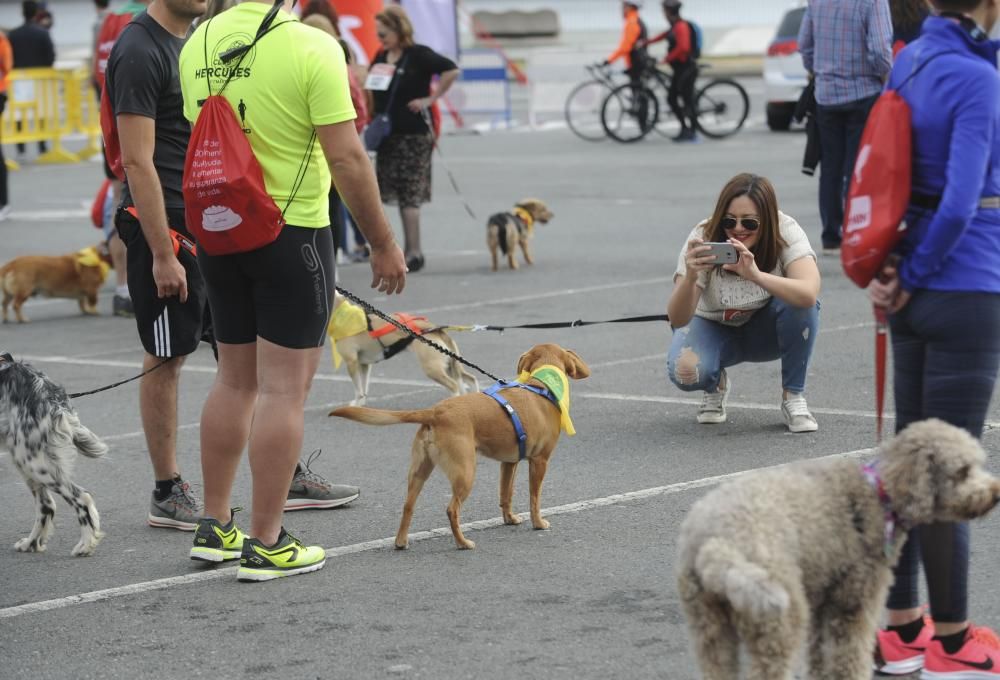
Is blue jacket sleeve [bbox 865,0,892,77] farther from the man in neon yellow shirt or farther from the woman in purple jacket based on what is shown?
the woman in purple jacket

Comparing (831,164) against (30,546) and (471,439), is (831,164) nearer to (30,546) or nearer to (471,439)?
(471,439)

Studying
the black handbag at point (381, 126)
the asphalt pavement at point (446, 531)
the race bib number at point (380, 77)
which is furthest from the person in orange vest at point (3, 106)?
the black handbag at point (381, 126)

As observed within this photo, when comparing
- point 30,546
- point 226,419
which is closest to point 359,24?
point 30,546

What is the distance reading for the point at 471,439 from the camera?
536 cm

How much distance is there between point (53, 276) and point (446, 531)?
269 inches

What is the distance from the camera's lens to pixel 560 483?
20.6ft

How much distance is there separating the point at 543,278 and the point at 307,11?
9.57 feet

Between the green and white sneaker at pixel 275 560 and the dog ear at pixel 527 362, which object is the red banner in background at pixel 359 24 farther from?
the green and white sneaker at pixel 275 560

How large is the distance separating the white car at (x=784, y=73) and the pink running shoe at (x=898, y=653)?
18.2m

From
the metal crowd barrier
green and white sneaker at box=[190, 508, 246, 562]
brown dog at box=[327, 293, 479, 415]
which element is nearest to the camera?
green and white sneaker at box=[190, 508, 246, 562]

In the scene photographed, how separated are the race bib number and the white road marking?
284 inches

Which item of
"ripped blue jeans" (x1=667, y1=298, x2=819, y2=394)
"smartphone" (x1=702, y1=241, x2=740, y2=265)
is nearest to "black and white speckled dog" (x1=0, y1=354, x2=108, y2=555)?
"smartphone" (x1=702, y1=241, x2=740, y2=265)

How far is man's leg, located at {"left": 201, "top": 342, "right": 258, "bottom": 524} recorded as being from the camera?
5160 millimetres

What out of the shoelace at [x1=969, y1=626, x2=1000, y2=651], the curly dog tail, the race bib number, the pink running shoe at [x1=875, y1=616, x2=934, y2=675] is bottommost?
the pink running shoe at [x1=875, y1=616, x2=934, y2=675]
